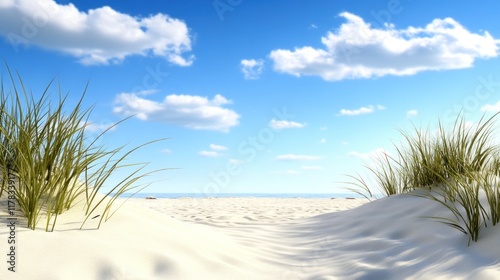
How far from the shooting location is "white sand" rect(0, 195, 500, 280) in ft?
7.26

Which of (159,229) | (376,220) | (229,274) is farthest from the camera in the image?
(376,220)

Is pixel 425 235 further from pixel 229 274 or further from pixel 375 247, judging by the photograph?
pixel 229 274

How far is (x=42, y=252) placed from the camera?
7.16 ft

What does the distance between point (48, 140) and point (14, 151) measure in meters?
0.26

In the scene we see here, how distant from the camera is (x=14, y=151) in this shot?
2730 mm

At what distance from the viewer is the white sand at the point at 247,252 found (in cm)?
221

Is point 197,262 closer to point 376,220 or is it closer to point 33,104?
point 33,104

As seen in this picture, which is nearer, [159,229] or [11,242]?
[11,242]

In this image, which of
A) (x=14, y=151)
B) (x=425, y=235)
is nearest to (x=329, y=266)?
(x=425, y=235)

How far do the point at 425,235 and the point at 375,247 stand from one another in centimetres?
40

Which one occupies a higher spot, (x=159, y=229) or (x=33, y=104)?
(x=33, y=104)

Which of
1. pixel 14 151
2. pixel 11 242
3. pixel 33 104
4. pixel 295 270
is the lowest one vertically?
pixel 295 270

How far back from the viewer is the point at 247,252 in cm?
321

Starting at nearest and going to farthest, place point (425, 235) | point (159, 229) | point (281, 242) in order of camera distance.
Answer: point (159, 229), point (425, 235), point (281, 242)
